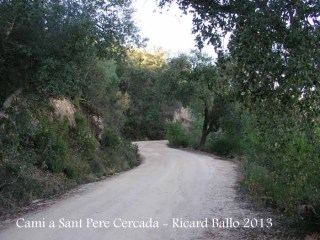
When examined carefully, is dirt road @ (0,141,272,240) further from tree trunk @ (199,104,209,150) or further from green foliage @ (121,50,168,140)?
green foliage @ (121,50,168,140)

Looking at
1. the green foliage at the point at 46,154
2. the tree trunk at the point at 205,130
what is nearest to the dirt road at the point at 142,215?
the green foliage at the point at 46,154

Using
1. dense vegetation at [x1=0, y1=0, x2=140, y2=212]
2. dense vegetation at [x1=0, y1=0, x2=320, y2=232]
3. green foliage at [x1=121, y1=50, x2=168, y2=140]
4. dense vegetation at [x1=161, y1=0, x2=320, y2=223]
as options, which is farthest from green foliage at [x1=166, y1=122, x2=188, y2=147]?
dense vegetation at [x1=161, y1=0, x2=320, y2=223]

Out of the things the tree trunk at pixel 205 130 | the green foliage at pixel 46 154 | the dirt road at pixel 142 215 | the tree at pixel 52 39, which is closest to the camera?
the dirt road at pixel 142 215

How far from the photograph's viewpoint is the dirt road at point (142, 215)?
890cm

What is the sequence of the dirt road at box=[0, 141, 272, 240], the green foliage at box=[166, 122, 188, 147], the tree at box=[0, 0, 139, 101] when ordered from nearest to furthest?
1. the dirt road at box=[0, 141, 272, 240]
2. the tree at box=[0, 0, 139, 101]
3. the green foliage at box=[166, 122, 188, 147]

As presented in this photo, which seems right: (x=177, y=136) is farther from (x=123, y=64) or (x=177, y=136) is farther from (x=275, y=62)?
(x=275, y=62)

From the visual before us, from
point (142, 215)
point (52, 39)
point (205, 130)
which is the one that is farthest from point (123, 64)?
point (205, 130)

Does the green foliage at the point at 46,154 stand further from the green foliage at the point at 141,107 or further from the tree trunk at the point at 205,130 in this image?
the green foliage at the point at 141,107

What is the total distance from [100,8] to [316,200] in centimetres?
735

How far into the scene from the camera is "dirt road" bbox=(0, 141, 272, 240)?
8.90m

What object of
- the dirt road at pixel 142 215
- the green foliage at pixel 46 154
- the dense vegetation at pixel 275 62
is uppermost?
the dense vegetation at pixel 275 62

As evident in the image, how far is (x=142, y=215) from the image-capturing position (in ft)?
34.5

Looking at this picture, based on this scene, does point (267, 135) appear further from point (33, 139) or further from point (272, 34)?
point (33, 139)

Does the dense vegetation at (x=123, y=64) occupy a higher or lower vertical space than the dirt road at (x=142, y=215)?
higher
